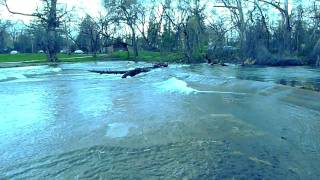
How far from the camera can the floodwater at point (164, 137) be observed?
6.54 meters

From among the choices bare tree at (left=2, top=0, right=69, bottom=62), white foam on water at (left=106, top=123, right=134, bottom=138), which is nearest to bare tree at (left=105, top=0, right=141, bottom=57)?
bare tree at (left=2, top=0, right=69, bottom=62)

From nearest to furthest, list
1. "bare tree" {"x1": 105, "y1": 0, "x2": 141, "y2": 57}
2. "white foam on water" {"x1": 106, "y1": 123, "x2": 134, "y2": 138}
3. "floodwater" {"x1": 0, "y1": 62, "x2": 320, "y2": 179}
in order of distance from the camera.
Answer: "floodwater" {"x1": 0, "y1": 62, "x2": 320, "y2": 179} < "white foam on water" {"x1": 106, "y1": 123, "x2": 134, "y2": 138} < "bare tree" {"x1": 105, "y1": 0, "x2": 141, "y2": 57}

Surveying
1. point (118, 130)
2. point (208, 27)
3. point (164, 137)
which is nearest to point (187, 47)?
point (208, 27)

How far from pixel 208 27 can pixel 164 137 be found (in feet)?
172

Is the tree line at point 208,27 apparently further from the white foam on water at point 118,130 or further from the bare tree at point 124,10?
the white foam on water at point 118,130

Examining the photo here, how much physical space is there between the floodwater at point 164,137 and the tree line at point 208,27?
84.5 feet

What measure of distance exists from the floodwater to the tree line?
2575 cm

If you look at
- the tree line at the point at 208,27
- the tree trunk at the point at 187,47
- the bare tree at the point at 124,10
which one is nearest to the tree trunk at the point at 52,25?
the tree line at the point at 208,27

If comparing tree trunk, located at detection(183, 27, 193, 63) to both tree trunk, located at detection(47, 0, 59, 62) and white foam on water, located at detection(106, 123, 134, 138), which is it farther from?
white foam on water, located at detection(106, 123, 134, 138)

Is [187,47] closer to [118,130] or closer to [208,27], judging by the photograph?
[208,27]

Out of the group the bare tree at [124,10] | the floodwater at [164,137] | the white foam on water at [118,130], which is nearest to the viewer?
the floodwater at [164,137]

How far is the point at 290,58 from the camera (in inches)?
1512

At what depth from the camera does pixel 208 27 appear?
2344 inches

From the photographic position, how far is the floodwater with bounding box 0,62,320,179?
654 centimetres
